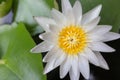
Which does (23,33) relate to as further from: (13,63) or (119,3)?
(119,3)

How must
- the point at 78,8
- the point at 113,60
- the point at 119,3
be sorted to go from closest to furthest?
1. the point at 78,8
2. the point at 119,3
3. the point at 113,60

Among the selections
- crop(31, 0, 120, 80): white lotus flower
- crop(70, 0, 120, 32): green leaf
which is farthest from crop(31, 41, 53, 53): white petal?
crop(70, 0, 120, 32): green leaf

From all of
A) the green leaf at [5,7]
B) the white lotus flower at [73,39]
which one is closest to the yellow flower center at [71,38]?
the white lotus flower at [73,39]

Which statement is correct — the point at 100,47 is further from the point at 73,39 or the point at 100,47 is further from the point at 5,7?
the point at 5,7

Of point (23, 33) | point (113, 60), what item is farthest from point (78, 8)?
point (113, 60)

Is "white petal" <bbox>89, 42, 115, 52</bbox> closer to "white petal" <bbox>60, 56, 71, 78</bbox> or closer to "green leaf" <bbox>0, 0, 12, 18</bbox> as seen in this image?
"white petal" <bbox>60, 56, 71, 78</bbox>

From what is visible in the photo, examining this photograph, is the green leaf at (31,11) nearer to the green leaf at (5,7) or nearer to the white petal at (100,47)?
the green leaf at (5,7)
